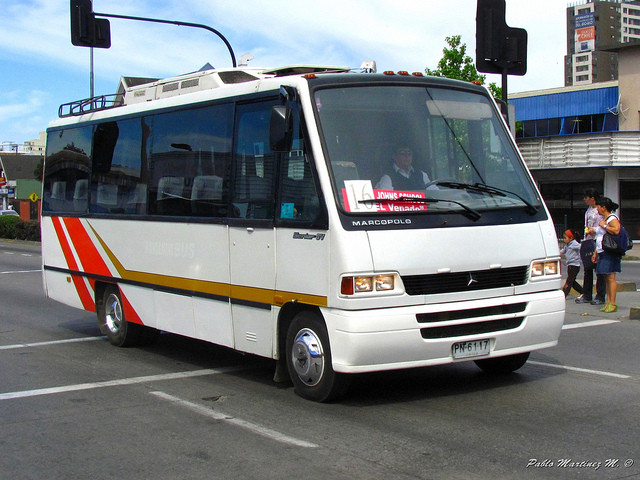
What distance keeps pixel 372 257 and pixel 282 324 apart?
1.29m

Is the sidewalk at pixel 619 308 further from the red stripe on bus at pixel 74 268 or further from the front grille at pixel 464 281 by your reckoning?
the red stripe on bus at pixel 74 268

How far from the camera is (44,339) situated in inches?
440

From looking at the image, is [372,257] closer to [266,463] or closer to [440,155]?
[440,155]

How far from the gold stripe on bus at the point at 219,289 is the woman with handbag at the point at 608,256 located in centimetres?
710

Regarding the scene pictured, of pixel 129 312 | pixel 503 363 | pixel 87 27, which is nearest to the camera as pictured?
pixel 503 363

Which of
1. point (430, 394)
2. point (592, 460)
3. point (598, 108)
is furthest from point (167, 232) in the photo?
point (598, 108)

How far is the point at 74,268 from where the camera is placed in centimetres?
1134

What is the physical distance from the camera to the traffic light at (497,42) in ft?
41.0

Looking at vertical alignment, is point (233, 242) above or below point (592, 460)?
above

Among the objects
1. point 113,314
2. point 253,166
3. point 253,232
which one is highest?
point 253,166

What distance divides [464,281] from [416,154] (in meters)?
1.17

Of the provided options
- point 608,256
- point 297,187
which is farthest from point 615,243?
point 297,187

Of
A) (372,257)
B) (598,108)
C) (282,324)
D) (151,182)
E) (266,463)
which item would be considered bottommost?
(266,463)

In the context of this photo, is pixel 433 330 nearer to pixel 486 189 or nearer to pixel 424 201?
pixel 424 201
